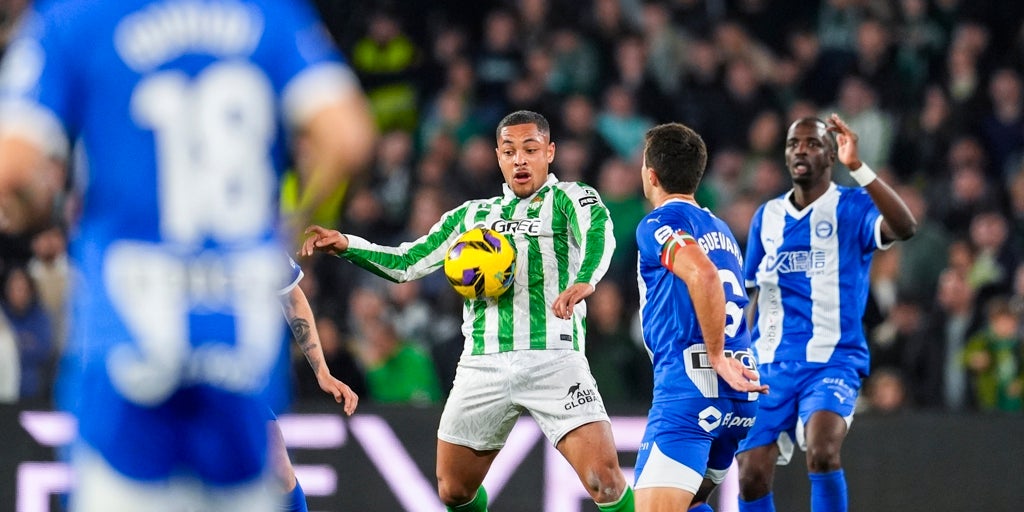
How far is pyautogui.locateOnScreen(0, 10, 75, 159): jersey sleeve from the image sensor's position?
9.99 ft

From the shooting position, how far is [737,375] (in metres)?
5.73

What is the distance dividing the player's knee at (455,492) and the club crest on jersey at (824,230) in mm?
2426

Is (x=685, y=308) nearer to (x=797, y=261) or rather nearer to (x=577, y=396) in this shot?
(x=577, y=396)

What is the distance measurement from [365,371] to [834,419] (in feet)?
15.5

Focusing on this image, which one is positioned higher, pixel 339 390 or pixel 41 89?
pixel 41 89

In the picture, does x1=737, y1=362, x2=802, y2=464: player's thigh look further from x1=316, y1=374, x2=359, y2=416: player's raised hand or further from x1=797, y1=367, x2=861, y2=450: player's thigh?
x1=316, y1=374, x2=359, y2=416: player's raised hand

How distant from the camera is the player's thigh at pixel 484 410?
682 centimetres

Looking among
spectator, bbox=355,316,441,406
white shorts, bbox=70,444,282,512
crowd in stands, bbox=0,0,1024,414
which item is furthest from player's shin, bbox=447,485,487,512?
white shorts, bbox=70,444,282,512

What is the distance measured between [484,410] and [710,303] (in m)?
1.59

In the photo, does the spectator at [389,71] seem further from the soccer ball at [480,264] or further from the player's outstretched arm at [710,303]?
the player's outstretched arm at [710,303]

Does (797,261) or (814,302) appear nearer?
(814,302)

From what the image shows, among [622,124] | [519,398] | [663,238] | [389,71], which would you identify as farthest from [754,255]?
[389,71]

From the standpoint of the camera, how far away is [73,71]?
3.12 meters

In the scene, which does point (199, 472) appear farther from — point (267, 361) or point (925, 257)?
point (925, 257)
